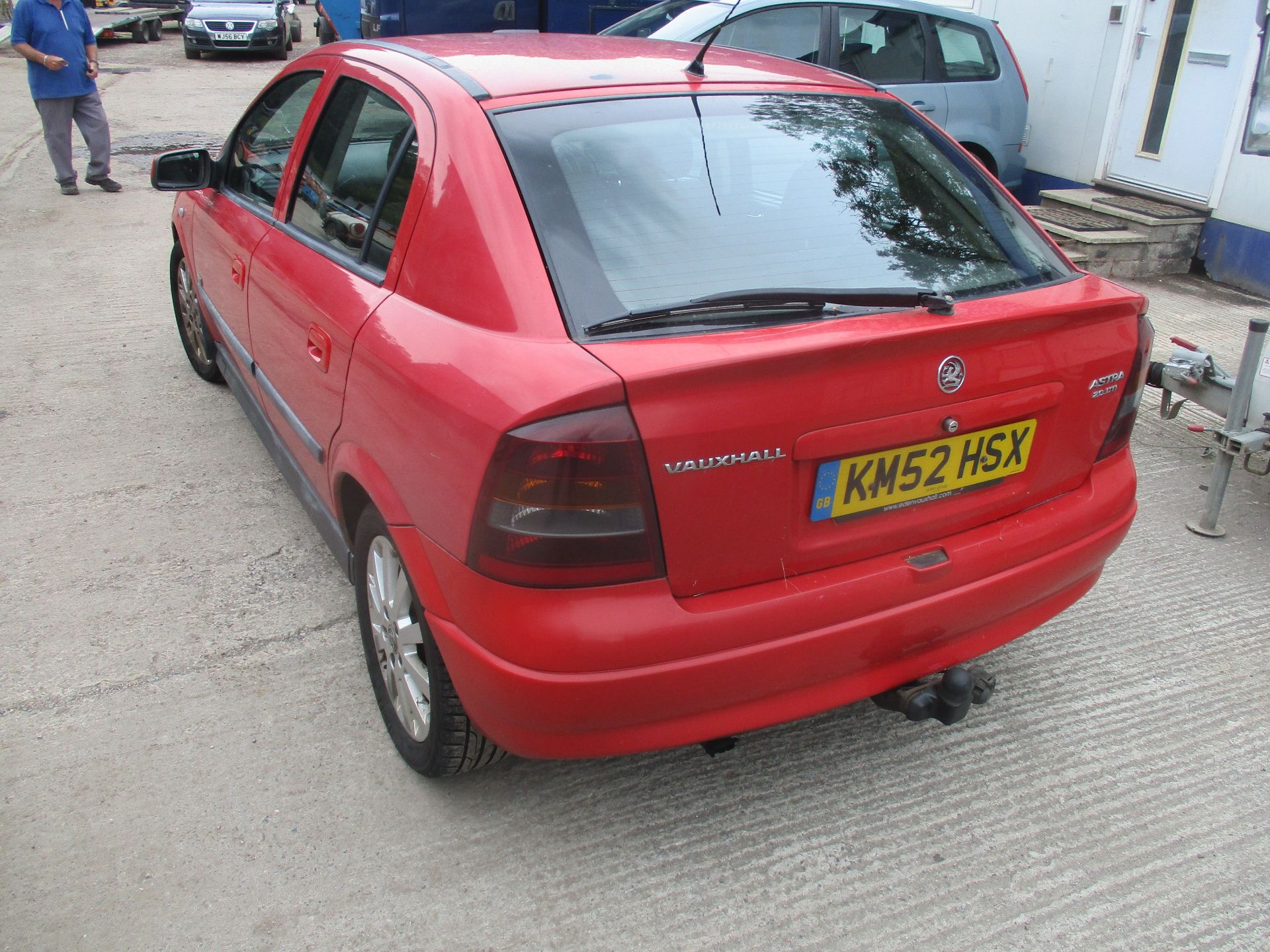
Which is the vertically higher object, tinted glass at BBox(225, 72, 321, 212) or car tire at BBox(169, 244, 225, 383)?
tinted glass at BBox(225, 72, 321, 212)

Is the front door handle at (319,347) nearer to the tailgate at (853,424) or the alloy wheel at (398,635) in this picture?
the alloy wheel at (398,635)

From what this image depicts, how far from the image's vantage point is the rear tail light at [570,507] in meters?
1.79

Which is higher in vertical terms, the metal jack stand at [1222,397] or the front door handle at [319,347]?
the front door handle at [319,347]

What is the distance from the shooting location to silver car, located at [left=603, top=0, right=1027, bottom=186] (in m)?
6.79

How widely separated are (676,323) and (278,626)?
1799 mm

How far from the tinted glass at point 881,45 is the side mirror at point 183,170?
184 inches

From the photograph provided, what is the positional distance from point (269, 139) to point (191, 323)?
1529 mm

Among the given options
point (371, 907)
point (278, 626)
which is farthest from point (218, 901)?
point (278, 626)

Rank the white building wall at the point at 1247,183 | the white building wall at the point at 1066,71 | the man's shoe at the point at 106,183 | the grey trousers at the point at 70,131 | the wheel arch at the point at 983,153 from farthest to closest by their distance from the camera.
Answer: the man's shoe at the point at 106,183 → the grey trousers at the point at 70,131 → the white building wall at the point at 1066,71 → the wheel arch at the point at 983,153 → the white building wall at the point at 1247,183

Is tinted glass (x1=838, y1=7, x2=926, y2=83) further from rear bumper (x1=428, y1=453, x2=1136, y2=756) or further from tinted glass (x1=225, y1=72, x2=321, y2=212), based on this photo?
rear bumper (x1=428, y1=453, x2=1136, y2=756)

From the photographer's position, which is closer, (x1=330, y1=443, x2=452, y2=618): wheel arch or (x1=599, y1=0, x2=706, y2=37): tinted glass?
(x1=330, y1=443, x2=452, y2=618): wheel arch

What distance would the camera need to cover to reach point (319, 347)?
2.62m

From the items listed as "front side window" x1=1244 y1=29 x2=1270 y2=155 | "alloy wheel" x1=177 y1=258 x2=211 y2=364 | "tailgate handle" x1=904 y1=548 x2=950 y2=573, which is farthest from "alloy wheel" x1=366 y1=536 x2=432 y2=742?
"front side window" x1=1244 y1=29 x2=1270 y2=155

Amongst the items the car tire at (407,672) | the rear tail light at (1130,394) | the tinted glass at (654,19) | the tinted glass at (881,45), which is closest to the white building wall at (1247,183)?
the tinted glass at (881,45)
